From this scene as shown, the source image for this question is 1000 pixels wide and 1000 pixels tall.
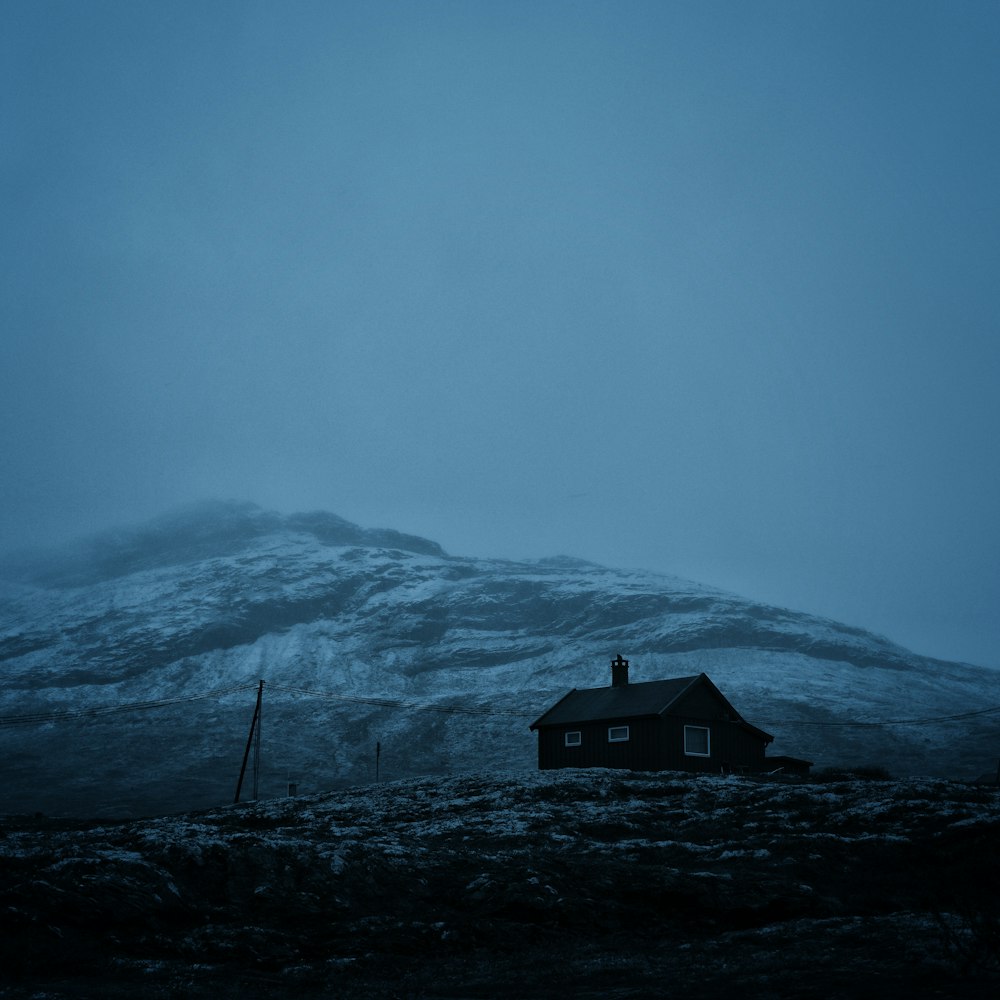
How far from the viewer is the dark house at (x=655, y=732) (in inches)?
2285

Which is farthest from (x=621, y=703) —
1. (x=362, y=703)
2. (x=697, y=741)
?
(x=362, y=703)

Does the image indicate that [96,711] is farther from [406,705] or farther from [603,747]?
[603,747]

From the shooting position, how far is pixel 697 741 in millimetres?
59500

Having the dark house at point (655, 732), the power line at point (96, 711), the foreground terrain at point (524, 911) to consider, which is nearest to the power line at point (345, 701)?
the power line at point (96, 711)

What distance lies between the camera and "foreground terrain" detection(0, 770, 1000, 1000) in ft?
58.4

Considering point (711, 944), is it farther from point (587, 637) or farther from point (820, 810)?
point (587, 637)

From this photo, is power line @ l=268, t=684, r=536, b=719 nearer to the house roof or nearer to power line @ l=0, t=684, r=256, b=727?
power line @ l=0, t=684, r=256, b=727

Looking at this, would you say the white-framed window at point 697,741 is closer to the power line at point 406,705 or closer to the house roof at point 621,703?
the house roof at point 621,703

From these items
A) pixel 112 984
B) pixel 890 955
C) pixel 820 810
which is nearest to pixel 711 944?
pixel 890 955

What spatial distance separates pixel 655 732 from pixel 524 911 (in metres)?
35.8

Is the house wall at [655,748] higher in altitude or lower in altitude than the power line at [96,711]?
lower

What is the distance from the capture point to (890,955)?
17.9 meters

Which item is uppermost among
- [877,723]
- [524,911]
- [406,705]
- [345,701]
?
[345,701]

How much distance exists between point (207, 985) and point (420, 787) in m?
36.4
